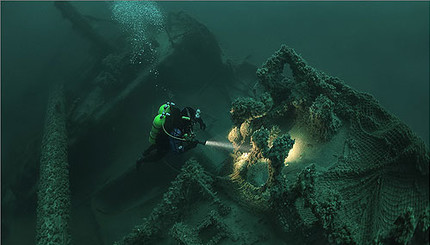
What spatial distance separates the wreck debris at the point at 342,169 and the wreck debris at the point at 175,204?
1.47 feet

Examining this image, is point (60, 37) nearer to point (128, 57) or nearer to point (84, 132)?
point (128, 57)

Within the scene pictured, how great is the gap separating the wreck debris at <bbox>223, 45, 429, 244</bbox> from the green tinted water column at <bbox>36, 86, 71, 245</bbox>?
308 cm

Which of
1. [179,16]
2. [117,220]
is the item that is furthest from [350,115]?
[179,16]

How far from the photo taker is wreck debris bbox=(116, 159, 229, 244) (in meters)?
4.18

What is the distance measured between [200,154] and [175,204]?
2846mm

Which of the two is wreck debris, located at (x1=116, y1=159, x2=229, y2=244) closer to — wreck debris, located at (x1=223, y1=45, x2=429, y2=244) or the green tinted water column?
wreck debris, located at (x1=223, y1=45, x2=429, y2=244)

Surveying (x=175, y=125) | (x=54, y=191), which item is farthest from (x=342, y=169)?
(x=54, y=191)

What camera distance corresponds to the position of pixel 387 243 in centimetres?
214

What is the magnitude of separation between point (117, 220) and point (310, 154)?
6483 millimetres

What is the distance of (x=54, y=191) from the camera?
15.9ft

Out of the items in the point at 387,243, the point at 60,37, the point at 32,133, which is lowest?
the point at 32,133

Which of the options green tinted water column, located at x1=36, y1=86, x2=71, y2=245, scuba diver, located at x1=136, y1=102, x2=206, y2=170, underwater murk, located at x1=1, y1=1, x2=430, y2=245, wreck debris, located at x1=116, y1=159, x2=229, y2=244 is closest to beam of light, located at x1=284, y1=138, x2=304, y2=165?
underwater murk, located at x1=1, y1=1, x2=430, y2=245

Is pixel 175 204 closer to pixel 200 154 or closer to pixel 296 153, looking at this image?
pixel 296 153

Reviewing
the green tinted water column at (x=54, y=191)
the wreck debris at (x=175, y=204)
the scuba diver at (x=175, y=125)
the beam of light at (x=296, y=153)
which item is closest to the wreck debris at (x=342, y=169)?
the beam of light at (x=296, y=153)
